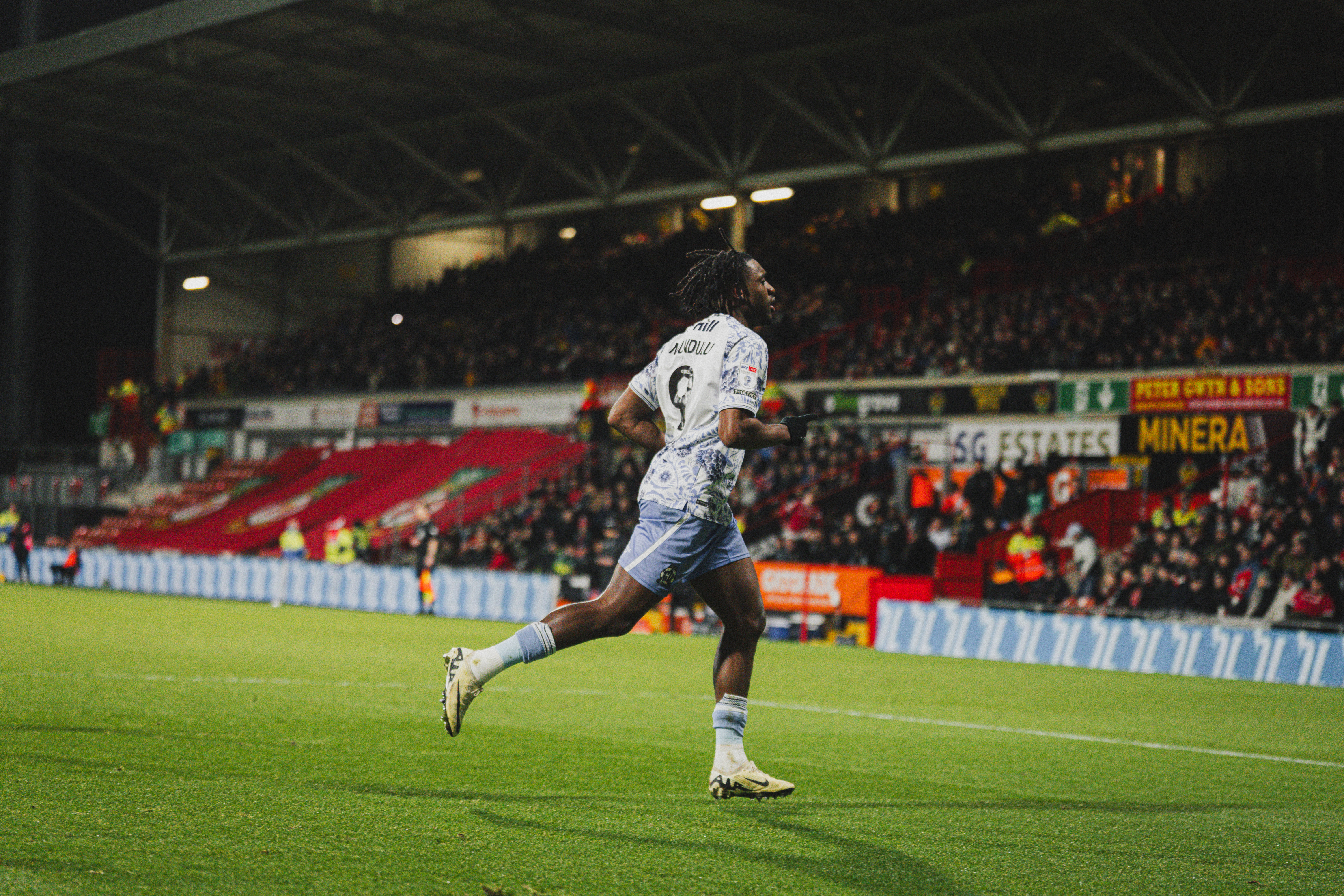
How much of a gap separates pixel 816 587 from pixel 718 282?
16640 millimetres

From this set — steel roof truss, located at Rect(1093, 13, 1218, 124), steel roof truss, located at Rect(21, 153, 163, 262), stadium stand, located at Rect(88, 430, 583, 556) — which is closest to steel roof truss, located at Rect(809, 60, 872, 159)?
steel roof truss, located at Rect(1093, 13, 1218, 124)

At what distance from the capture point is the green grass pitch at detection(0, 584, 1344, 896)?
Result: 4930 millimetres

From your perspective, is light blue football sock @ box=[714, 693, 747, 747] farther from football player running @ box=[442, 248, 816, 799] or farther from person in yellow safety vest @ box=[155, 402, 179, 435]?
person in yellow safety vest @ box=[155, 402, 179, 435]

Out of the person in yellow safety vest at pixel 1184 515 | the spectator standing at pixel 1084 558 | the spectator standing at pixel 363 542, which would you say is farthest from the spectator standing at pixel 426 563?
the person in yellow safety vest at pixel 1184 515

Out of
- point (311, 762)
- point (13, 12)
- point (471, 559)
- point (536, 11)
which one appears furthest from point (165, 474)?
point (311, 762)

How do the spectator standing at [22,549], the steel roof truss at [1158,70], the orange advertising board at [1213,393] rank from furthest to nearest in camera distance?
the spectator standing at [22,549]
the orange advertising board at [1213,393]
the steel roof truss at [1158,70]

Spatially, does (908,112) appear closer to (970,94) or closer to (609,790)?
(970,94)

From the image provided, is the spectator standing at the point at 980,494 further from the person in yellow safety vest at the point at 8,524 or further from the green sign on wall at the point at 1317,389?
the person in yellow safety vest at the point at 8,524

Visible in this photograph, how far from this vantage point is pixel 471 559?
30344mm

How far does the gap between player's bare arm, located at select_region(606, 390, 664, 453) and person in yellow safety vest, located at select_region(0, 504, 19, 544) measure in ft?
99.7

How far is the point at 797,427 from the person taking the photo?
5867 mm

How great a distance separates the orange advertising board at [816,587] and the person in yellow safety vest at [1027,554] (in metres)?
2.05

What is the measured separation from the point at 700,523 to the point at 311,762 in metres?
2.42

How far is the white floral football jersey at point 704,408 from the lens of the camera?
6121 millimetres
